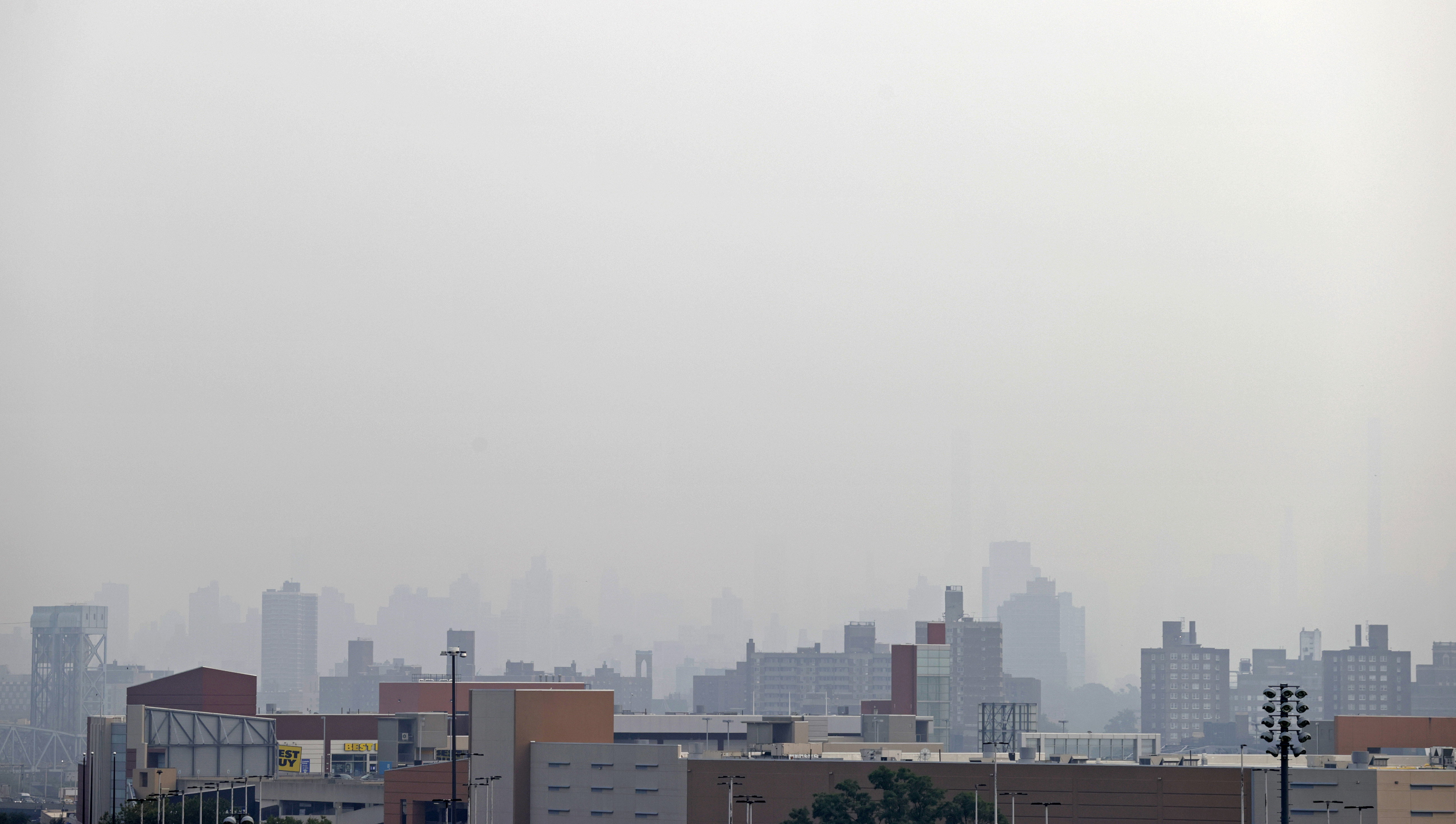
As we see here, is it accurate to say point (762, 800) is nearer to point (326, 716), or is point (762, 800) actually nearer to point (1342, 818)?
point (1342, 818)

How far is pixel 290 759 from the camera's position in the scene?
6181 inches

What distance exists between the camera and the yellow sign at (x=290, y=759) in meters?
156

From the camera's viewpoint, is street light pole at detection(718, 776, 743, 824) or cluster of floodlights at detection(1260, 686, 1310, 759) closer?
cluster of floodlights at detection(1260, 686, 1310, 759)

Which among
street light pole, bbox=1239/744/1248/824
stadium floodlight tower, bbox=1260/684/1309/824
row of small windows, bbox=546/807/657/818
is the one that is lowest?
row of small windows, bbox=546/807/657/818

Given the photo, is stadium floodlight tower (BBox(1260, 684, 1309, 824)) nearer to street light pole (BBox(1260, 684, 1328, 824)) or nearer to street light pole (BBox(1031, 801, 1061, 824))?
street light pole (BBox(1260, 684, 1328, 824))

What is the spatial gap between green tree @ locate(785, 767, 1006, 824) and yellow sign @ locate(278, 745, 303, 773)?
Answer: 73761 mm

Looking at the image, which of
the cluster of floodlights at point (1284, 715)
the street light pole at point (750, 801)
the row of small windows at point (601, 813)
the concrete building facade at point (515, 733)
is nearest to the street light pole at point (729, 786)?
the street light pole at point (750, 801)

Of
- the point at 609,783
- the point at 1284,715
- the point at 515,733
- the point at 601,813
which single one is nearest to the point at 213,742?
the point at 515,733

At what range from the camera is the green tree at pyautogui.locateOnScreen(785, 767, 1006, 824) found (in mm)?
94125

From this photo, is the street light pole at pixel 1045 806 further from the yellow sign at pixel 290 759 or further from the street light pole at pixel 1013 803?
the yellow sign at pixel 290 759

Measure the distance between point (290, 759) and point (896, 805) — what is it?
266 ft

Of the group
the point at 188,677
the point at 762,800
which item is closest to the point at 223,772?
the point at 188,677

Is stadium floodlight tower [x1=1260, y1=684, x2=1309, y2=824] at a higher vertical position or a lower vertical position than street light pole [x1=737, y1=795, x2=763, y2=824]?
higher

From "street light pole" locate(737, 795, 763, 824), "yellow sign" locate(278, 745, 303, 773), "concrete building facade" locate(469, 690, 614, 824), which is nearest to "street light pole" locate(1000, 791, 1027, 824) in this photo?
"street light pole" locate(737, 795, 763, 824)
